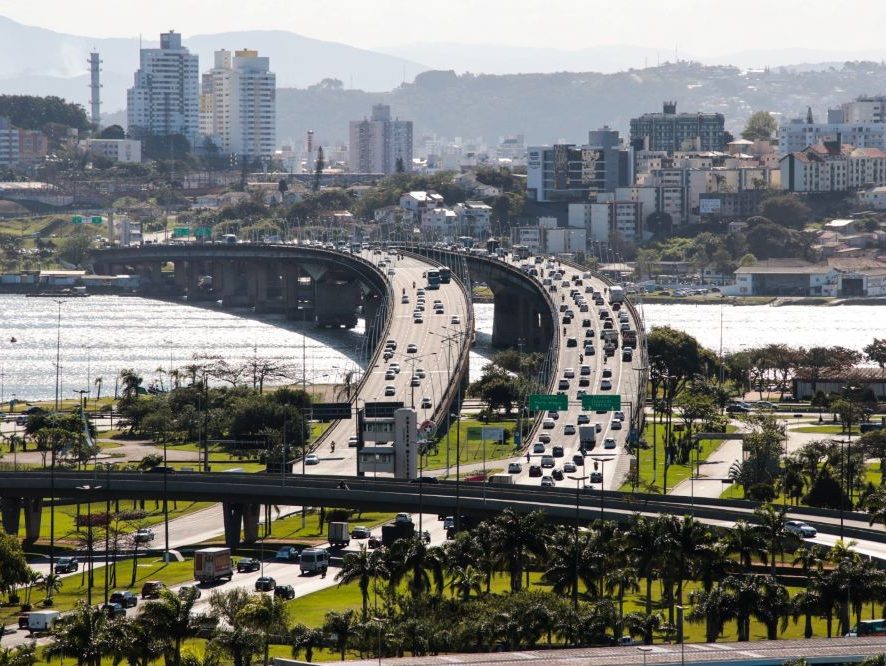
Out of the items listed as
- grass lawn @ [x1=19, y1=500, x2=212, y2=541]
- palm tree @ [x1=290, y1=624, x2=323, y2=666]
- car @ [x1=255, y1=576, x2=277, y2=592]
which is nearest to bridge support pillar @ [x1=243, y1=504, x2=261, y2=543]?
grass lawn @ [x1=19, y1=500, x2=212, y2=541]

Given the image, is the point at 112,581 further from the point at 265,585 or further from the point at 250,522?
the point at 250,522


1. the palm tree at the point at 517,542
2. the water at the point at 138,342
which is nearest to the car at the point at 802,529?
the palm tree at the point at 517,542

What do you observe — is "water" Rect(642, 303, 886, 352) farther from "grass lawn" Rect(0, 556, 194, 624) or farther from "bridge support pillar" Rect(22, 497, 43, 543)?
"grass lawn" Rect(0, 556, 194, 624)

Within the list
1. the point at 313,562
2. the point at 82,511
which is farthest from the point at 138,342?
the point at 313,562

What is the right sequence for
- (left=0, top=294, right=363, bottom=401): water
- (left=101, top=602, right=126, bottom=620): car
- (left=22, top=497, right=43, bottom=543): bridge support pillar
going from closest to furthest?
(left=101, top=602, right=126, bottom=620): car
(left=22, top=497, right=43, bottom=543): bridge support pillar
(left=0, top=294, right=363, bottom=401): water

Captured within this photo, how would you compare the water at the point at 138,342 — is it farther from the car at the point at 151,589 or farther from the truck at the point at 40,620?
the truck at the point at 40,620
